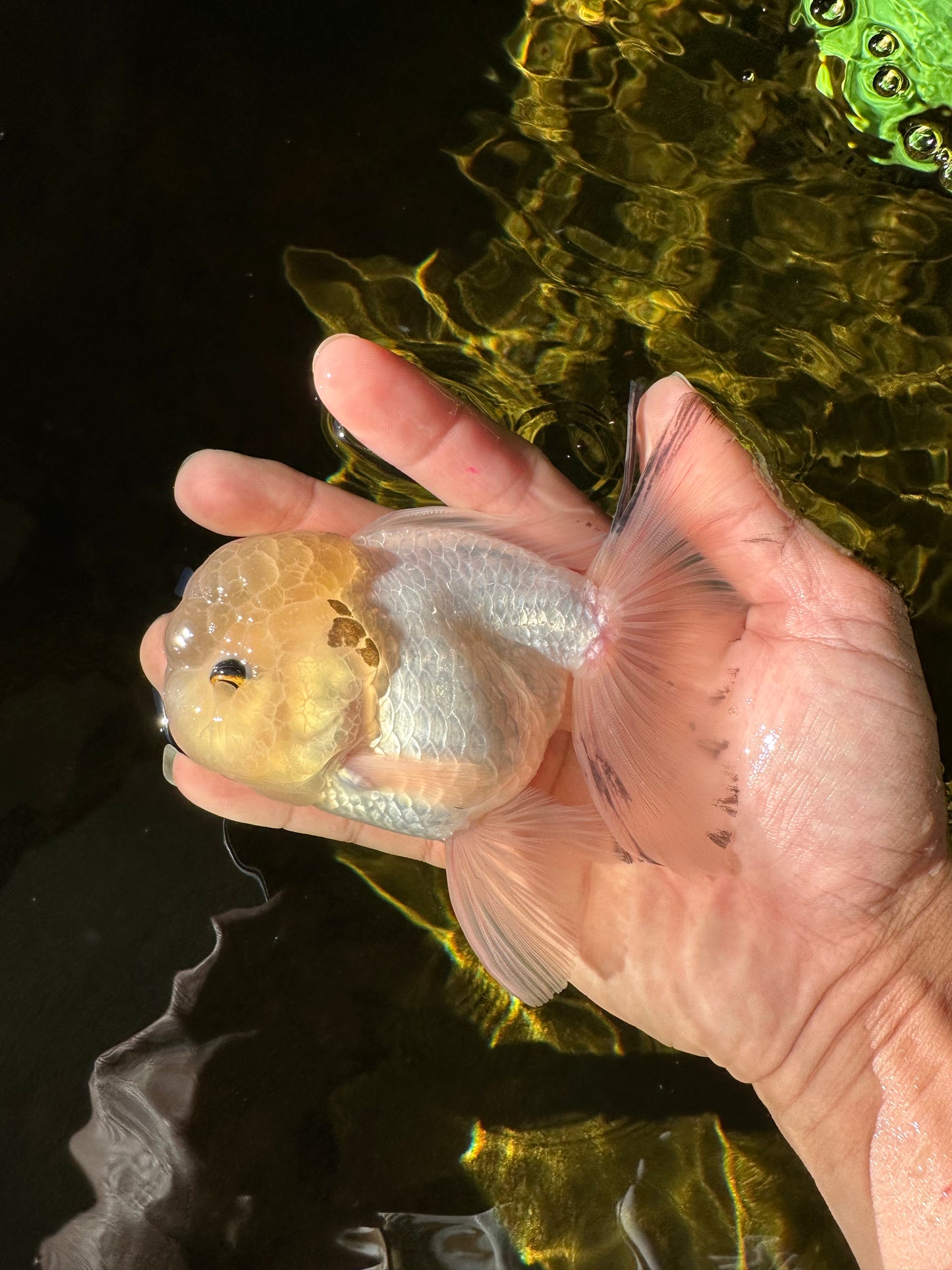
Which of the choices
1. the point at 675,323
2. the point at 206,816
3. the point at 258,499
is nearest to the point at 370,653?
the point at 258,499

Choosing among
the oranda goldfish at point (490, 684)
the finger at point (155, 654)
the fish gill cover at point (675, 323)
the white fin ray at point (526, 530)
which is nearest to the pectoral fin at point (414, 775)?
the oranda goldfish at point (490, 684)

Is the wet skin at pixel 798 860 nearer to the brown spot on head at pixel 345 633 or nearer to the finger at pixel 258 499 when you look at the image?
the finger at pixel 258 499

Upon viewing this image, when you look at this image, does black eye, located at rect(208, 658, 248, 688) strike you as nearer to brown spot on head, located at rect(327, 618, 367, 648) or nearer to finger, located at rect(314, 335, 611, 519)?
brown spot on head, located at rect(327, 618, 367, 648)

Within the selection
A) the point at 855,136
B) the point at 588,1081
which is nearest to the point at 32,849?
the point at 588,1081

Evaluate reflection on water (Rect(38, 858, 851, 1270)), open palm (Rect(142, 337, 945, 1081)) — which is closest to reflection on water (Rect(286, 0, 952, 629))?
open palm (Rect(142, 337, 945, 1081))

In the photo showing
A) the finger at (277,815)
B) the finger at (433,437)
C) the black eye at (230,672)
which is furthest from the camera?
the finger at (277,815)

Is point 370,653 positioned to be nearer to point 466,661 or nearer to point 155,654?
point 466,661
